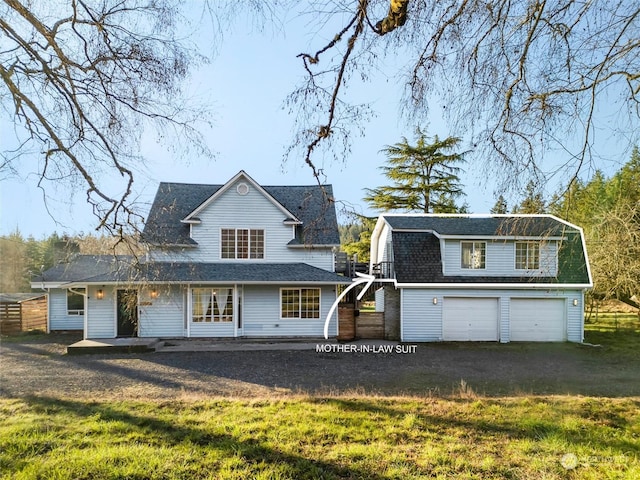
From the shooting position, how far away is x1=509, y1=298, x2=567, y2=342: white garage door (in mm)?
15156

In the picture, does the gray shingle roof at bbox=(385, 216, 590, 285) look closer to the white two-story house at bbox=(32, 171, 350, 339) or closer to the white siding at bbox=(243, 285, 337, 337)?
the white two-story house at bbox=(32, 171, 350, 339)

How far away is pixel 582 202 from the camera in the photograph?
14.9 feet

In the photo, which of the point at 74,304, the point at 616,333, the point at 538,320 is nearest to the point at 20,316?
the point at 74,304

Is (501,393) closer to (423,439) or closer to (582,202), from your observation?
(423,439)

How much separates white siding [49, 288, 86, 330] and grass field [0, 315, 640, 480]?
13.3 m

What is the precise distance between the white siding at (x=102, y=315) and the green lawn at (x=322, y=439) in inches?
357

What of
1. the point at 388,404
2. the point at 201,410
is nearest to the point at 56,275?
the point at 201,410

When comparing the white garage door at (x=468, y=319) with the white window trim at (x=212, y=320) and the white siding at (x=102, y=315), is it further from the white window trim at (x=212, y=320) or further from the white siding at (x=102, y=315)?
the white siding at (x=102, y=315)

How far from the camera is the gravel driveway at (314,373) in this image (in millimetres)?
7938

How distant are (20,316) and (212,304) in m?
10.5

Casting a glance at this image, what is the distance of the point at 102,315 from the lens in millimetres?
14906

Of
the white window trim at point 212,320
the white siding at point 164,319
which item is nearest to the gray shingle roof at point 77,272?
the white siding at point 164,319

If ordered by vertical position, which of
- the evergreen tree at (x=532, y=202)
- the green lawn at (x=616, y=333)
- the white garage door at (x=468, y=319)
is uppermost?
the evergreen tree at (x=532, y=202)

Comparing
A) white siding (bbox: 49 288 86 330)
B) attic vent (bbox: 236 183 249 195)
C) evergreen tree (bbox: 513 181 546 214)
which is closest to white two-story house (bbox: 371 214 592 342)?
attic vent (bbox: 236 183 249 195)
